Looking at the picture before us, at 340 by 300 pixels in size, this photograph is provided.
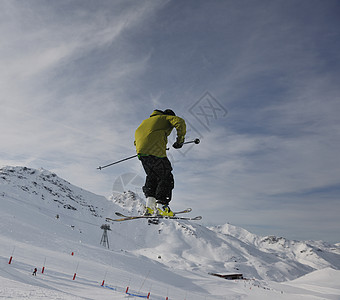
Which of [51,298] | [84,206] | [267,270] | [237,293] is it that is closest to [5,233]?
[51,298]

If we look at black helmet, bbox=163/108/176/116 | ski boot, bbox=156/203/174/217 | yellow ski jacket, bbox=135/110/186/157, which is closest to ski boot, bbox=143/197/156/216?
ski boot, bbox=156/203/174/217

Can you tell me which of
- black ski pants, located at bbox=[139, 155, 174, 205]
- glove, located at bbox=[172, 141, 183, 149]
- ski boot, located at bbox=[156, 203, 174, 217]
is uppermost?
glove, located at bbox=[172, 141, 183, 149]

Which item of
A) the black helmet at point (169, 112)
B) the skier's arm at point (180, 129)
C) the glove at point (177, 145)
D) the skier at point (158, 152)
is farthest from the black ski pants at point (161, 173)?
the black helmet at point (169, 112)

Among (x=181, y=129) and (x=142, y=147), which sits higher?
(x=181, y=129)

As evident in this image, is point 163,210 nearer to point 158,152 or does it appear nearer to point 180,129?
point 158,152

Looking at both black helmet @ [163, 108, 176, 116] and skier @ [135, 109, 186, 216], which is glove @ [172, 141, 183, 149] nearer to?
skier @ [135, 109, 186, 216]

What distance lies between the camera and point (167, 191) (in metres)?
6.22

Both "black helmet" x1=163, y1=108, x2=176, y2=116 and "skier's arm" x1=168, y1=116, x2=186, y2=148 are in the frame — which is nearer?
"skier's arm" x1=168, y1=116, x2=186, y2=148

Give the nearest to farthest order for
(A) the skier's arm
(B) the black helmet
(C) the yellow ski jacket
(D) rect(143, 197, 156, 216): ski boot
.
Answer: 1. (A) the skier's arm
2. (C) the yellow ski jacket
3. (B) the black helmet
4. (D) rect(143, 197, 156, 216): ski boot

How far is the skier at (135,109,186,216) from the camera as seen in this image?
605 centimetres

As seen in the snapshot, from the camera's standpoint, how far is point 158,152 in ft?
20.0

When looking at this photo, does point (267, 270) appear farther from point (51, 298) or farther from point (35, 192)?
point (51, 298)

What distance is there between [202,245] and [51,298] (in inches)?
8282

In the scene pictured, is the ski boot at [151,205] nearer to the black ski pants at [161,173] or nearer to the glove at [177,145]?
the black ski pants at [161,173]
